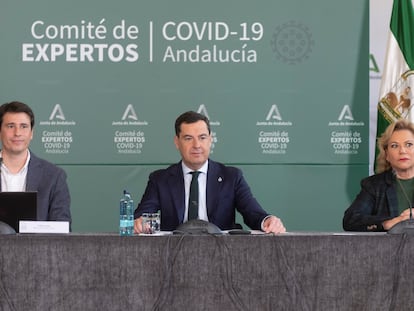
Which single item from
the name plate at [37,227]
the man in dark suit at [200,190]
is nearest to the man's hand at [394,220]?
the man in dark suit at [200,190]

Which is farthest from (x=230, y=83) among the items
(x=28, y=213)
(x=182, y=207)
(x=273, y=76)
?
(x=28, y=213)

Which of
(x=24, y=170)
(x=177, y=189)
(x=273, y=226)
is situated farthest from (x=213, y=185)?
(x=24, y=170)

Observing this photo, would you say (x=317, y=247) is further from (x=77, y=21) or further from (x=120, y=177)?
(x=77, y=21)

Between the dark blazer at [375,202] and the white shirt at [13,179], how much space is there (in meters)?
1.53

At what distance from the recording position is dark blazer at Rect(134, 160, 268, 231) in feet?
11.4

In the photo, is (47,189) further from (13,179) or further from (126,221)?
(126,221)

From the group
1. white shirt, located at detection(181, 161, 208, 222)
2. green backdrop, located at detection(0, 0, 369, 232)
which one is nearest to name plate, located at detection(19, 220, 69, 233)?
white shirt, located at detection(181, 161, 208, 222)

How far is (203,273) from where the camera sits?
2.47 metres

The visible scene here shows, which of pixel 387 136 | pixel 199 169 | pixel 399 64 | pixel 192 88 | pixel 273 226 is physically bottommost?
pixel 273 226

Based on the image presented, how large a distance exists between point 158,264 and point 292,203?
2.25 meters

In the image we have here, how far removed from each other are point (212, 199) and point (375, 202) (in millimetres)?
779

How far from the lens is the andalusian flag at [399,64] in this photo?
452cm

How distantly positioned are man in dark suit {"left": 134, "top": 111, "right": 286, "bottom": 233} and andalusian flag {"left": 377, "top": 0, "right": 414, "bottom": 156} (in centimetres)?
141

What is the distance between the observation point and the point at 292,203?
461cm
